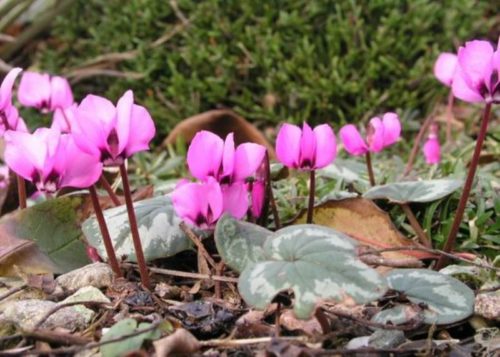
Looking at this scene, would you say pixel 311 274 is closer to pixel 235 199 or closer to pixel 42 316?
pixel 235 199

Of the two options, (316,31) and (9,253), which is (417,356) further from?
(316,31)

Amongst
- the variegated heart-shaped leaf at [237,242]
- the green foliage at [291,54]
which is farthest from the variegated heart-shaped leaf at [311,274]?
the green foliage at [291,54]

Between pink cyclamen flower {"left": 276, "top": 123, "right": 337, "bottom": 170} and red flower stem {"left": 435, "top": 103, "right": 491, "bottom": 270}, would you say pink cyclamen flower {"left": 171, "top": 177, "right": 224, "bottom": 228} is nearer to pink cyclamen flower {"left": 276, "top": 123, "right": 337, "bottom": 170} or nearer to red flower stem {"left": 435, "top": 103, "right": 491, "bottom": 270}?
pink cyclamen flower {"left": 276, "top": 123, "right": 337, "bottom": 170}

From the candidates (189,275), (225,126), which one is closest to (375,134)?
(189,275)

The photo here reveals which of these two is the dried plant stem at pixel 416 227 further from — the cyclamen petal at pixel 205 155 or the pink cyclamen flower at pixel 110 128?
the pink cyclamen flower at pixel 110 128

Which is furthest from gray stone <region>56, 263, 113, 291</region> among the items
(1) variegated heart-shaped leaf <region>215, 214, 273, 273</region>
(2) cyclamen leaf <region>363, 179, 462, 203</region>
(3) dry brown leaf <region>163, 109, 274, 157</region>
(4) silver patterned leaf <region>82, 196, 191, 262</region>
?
(3) dry brown leaf <region>163, 109, 274, 157</region>

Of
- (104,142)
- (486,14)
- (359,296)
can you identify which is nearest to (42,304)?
(104,142)
